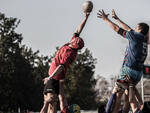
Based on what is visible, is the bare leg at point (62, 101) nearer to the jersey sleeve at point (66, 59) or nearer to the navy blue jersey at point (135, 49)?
the jersey sleeve at point (66, 59)

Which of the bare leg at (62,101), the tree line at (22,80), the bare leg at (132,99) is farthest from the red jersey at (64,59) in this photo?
the tree line at (22,80)

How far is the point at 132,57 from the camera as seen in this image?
29.3 feet

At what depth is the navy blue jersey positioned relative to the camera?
29.0 ft

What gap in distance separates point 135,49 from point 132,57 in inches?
7.9

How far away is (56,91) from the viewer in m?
9.82

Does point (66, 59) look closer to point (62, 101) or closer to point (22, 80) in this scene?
point (62, 101)

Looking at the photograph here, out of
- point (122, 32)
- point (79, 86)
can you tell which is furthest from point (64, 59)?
point (79, 86)

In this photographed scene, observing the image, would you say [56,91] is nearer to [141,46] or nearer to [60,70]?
[60,70]

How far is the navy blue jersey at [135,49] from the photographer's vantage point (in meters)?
8.85

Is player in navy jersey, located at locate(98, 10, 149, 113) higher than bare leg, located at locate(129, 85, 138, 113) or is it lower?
higher

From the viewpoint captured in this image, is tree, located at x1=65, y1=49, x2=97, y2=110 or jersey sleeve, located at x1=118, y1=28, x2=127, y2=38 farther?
tree, located at x1=65, y1=49, x2=97, y2=110

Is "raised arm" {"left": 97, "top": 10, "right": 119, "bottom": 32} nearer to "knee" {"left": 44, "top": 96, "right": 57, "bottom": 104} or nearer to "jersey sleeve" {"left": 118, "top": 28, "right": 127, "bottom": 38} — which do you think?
"jersey sleeve" {"left": 118, "top": 28, "right": 127, "bottom": 38}

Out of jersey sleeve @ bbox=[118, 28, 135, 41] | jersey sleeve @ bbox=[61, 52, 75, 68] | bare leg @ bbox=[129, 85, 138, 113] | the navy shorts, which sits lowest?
bare leg @ bbox=[129, 85, 138, 113]

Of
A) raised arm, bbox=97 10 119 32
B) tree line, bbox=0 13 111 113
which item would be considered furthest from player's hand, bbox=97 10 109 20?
tree line, bbox=0 13 111 113
